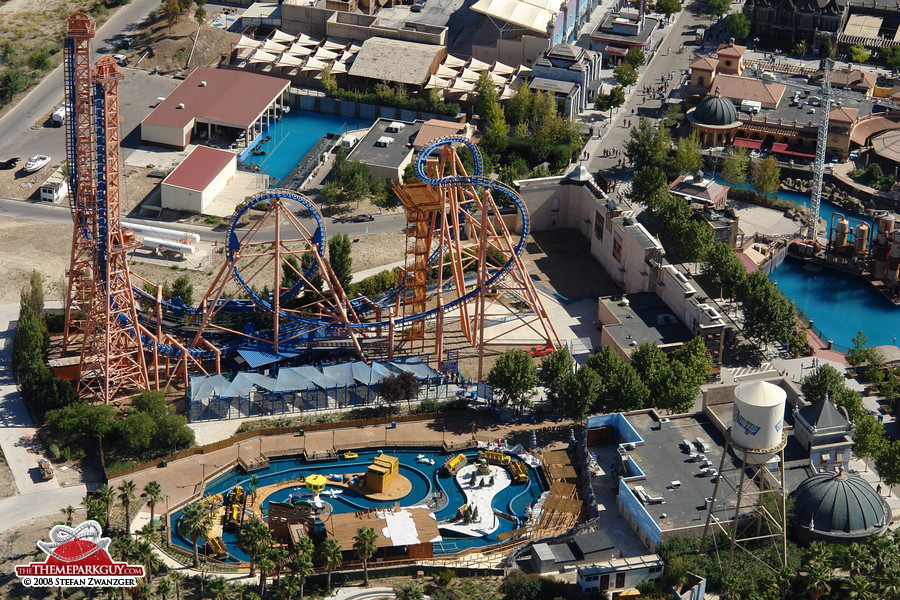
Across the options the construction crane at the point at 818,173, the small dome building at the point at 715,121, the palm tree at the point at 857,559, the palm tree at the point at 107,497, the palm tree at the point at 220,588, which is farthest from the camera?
the small dome building at the point at 715,121

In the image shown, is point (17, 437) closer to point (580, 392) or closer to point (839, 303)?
point (580, 392)

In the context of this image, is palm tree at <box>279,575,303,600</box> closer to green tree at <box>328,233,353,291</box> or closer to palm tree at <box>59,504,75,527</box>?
palm tree at <box>59,504,75,527</box>

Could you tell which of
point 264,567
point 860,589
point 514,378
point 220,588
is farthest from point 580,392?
point 220,588

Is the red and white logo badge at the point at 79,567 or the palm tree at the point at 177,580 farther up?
the red and white logo badge at the point at 79,567

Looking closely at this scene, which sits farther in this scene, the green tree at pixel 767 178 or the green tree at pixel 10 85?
the green tree at pixel 10 85

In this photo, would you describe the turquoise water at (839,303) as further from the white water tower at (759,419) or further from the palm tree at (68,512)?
the palm tree at (68,512)

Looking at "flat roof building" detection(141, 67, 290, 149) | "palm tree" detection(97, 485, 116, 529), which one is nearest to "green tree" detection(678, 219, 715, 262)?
"flat roof building" detection(141, 67, 290, 149)

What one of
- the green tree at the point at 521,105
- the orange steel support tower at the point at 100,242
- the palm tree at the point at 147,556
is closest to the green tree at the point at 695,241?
the green tree at the point at 521,105
